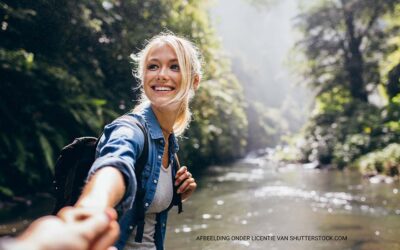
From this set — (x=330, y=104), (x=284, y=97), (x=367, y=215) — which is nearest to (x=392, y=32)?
(x=330, y=104)

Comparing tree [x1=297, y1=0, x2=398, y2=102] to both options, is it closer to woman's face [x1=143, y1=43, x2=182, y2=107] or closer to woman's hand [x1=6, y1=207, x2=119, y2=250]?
woman's face [x1=143, y1=43, x2=182, y2=107]

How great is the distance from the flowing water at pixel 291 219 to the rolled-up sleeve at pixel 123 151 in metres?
3.63

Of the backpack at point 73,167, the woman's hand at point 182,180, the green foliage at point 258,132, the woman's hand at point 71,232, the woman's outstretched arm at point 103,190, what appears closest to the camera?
the woman's hand at point 71,232

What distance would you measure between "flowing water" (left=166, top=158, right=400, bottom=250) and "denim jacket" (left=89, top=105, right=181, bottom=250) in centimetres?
311

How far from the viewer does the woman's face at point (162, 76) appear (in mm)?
2027

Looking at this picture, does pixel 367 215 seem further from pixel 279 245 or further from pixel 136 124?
pixel 136 124

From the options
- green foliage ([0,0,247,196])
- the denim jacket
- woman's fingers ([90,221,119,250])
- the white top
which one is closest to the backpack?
the denim jacket

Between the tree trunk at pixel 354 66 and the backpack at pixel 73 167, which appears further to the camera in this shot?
the tree trunk at pixel 354 66

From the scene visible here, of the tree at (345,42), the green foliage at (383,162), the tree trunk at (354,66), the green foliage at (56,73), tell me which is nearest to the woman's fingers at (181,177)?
the green foliage at (56,73)

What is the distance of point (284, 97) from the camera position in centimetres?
10200

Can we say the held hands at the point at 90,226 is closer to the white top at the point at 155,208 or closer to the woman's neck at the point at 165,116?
the white top at the point at 155,208

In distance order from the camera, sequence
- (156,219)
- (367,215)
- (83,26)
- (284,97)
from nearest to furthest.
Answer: (156,219) → (367,215) → (83,26) → (284,97)

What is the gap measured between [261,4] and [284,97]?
79.5 meters

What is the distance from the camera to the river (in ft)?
16.8
